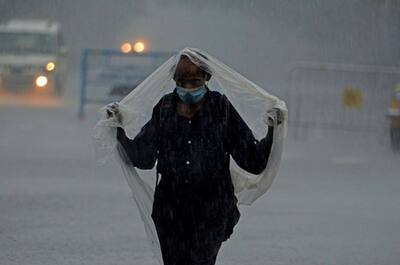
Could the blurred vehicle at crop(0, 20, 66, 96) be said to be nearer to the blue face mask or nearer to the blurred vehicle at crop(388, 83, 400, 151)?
the blurred vehicle at crop(388, 83, 400, 151)

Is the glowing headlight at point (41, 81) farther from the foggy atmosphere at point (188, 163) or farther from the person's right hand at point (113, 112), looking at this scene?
the person's right hand at point (113, 112)

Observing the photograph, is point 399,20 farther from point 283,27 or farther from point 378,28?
point 283,27

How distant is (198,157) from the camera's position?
5203 millimetres

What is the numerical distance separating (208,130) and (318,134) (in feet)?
46.4

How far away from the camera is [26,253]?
8070mm

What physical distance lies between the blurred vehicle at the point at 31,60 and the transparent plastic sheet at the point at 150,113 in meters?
21.0

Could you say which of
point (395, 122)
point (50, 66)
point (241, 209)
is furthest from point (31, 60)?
point (241, 209)

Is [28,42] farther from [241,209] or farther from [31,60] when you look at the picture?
[241,209]

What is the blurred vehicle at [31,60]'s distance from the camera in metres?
26.5

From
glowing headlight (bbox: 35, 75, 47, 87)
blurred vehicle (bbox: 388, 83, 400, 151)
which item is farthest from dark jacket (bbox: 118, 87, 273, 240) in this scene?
glowing headlight (bbox: 35, 75, 47, 87)

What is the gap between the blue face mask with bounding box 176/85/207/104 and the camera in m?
5.20

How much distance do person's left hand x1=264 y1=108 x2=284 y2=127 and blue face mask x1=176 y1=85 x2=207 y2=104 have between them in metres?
0.39

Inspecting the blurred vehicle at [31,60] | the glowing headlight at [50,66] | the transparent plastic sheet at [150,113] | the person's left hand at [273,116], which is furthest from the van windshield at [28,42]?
the person's left hand at [273,116]

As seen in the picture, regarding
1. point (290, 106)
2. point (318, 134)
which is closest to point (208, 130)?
point (318, 134)
